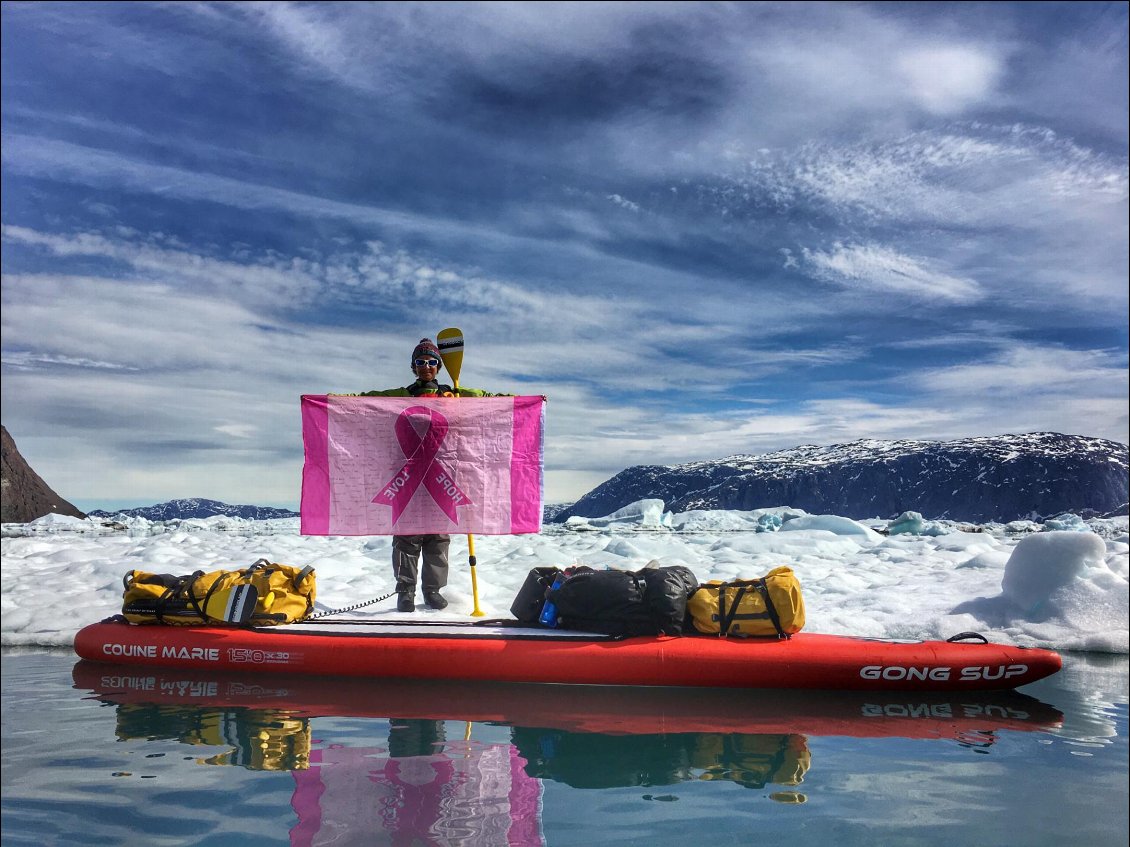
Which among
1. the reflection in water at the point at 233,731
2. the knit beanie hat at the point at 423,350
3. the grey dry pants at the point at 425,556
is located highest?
the knit beanie hat at the point at 423,350

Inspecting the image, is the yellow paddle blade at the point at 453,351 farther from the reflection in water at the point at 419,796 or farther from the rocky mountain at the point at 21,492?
the rocky mountain at the point at 21,492

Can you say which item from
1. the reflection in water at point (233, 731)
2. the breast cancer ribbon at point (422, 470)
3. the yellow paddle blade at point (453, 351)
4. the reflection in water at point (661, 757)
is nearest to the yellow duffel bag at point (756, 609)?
the reflection in water at point (661, 757)

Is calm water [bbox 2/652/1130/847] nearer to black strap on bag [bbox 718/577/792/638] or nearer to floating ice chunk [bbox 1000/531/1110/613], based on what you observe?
black strap on bag [bbox 718/577/792/638]

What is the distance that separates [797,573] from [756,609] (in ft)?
17.1

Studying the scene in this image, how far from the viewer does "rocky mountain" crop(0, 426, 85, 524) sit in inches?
3989

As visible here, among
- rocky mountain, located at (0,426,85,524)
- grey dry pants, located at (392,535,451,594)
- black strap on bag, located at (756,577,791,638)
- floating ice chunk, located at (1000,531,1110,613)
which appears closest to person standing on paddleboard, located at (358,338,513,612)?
grey dry pants, located at (392,535,451,594)

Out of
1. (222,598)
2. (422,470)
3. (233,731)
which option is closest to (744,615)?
(422,470)

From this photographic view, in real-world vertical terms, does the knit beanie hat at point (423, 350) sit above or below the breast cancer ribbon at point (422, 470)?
above

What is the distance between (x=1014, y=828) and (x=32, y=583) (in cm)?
1190

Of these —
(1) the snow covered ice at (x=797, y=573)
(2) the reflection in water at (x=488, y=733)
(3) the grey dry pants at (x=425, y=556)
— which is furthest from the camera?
(3) the grey dry pants at (x=425, y=556)

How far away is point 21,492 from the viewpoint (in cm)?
11181

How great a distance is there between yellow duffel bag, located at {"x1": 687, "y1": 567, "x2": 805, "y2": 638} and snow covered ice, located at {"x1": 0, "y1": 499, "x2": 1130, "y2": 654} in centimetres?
186

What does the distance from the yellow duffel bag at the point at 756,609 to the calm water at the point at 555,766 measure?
57 cm

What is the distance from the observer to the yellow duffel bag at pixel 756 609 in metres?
6.37
